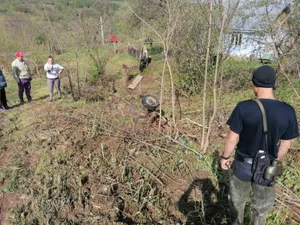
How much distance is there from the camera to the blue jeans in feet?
7.78

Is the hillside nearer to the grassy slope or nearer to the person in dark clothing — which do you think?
the grassy slope

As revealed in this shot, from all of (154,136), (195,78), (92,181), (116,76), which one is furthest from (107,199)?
(116,76)

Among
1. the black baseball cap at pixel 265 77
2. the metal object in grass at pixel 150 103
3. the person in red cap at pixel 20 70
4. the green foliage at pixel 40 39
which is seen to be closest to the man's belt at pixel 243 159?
the black baseball cap at pixel 265 77

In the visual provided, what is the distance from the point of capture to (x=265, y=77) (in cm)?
198

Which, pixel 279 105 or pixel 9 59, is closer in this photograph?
pixel 279 105

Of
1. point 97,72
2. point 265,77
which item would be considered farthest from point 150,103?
point 97,72

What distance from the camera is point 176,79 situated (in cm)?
813

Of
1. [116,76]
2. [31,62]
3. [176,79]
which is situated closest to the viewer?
[176,79]

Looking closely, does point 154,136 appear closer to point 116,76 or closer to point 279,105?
point 279,105

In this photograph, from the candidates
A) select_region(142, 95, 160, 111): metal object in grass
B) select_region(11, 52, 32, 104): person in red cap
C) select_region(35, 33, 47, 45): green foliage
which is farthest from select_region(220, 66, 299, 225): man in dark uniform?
select_region(35, 33, 47, 45): green foliage

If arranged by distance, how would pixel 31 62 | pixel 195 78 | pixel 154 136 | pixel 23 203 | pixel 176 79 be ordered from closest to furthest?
pixel 23 203, pixel 154 136, pixel 195 78, pixel 176 79, pixel 31 62

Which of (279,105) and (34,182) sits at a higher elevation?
(279,105)

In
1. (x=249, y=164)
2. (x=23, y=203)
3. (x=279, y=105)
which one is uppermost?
(x=279, y=105)

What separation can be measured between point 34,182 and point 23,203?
1.36ft
